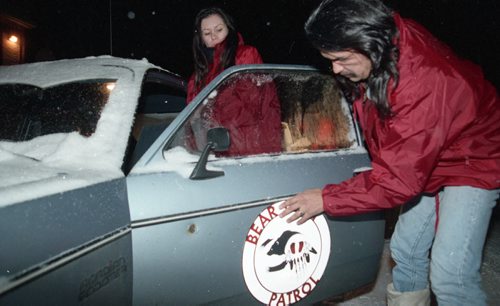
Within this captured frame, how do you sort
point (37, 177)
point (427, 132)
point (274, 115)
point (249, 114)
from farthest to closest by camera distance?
point (274, 115), point (249, 114), point (427, 132), point (37, 177)

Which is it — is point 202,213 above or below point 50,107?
below

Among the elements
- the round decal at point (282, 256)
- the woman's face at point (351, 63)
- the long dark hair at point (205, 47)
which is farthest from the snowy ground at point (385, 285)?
the long dark hair at point (205, 47)

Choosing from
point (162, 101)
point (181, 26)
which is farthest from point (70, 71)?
point (181, 26)

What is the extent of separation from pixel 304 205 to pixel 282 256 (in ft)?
0.90

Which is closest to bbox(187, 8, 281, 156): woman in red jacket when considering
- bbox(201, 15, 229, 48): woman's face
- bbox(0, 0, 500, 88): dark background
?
bbox(201, 15, 229, 48): woman's face

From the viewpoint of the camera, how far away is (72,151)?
1451 mm

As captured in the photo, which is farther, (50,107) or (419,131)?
(50,107)

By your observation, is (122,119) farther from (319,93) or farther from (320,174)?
(319,93)

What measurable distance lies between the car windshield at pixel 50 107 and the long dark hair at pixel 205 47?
0.87 m

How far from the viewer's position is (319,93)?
89.4 inches

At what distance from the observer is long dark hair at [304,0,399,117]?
1.33 meters

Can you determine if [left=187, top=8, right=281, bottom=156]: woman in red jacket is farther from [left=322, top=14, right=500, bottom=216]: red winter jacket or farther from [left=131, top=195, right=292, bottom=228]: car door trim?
[left=322, top=14, right=500, bottom=216]: red winter jacket

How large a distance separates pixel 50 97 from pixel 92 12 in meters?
21.8

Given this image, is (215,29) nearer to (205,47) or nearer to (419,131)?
(205,47)
